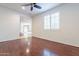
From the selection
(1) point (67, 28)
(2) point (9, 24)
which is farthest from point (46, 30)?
(2) point (9, 24)

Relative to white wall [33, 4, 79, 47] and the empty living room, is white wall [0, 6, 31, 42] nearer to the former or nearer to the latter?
the empty living room

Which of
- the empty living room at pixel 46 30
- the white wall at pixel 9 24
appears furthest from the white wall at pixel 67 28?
the white wall at pixel 9 24

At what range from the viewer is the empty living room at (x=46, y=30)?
2133 millimetres

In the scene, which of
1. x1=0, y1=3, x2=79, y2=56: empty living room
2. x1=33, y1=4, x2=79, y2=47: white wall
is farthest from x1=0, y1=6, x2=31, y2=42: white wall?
x1=33, y1=4, x2=79, y2=47: white wall

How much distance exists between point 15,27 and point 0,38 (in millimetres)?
520

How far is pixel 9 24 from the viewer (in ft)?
7.04

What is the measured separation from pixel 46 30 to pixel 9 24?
119 cm

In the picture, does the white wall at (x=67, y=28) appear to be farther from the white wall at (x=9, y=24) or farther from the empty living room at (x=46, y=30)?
the white wall at (x=9, y=24)

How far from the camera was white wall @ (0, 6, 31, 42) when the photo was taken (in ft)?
6.58

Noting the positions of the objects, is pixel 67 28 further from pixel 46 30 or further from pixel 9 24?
pixel 9 24

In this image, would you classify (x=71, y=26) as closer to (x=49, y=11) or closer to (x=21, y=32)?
(x=49, y=11)

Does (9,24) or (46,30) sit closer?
(9,24)

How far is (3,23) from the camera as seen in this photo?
2.06 m

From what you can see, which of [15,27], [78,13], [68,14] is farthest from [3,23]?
[78,13]
